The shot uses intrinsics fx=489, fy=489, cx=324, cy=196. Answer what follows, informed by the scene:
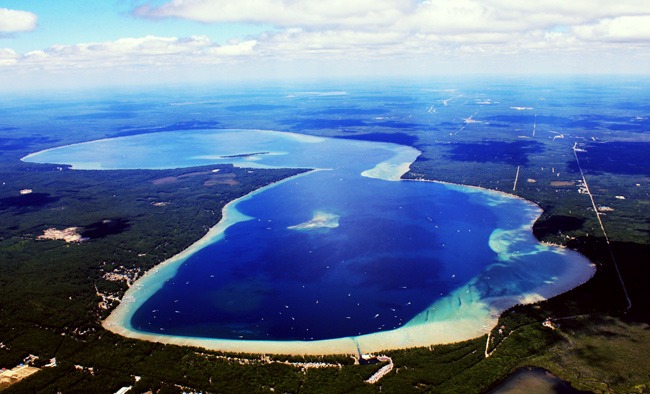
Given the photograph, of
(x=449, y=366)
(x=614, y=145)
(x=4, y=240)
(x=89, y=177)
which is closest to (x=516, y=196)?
(x=449, y=366)

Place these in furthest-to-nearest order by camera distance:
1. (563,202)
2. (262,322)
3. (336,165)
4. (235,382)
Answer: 1. (336,165)
2. (563,202)
3. (262,322)
4. (235,382)

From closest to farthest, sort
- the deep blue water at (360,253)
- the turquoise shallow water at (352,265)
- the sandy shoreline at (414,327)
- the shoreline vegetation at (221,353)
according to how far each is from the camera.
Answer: the shoreline vegetation at (221,353) < the sandy shoreline at (414,327) < the turquoise shallow water at (352,265) < the deep blue water at (360,253)

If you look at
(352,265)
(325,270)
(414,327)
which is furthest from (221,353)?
(352,265)

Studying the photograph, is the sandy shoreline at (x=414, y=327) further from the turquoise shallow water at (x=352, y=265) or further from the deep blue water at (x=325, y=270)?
the deep blue water at (x=325, y=270)

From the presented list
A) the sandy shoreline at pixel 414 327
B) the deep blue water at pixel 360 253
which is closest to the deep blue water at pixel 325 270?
the deep blue water at pixel 360 253

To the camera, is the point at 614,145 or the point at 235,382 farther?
the point at 614,145

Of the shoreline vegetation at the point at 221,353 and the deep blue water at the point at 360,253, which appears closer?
the shoreline vegetation at the point at 221,353

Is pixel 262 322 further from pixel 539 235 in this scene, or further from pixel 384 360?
pixel 539 235
